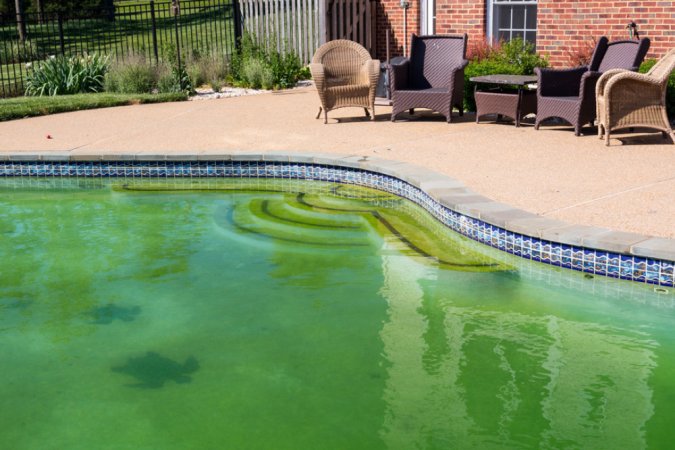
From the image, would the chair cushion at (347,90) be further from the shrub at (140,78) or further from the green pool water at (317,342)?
the shrub at (140,78)

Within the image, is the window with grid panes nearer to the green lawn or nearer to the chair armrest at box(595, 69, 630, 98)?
the chair armrest at box(595, 69, 630, 98)

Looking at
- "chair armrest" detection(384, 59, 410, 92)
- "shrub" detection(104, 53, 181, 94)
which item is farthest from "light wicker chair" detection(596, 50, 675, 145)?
"shrub" detection(104, 53, 181, 94)

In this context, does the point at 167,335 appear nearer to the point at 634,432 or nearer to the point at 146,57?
the point at 634,432

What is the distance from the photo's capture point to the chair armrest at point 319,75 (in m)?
8.24

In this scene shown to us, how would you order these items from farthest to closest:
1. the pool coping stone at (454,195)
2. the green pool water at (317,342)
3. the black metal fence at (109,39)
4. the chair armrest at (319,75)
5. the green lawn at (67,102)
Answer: the black metal fence at (109,39)
the green lawn at (67,102)
the chair armrest at (319,75)
the pool coping stone at (454,195)
the green pool water at (317,342)

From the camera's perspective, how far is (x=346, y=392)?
2.99 meters

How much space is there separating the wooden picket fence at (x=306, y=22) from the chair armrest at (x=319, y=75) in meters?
4.52

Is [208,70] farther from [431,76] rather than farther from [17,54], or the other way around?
[17,54]

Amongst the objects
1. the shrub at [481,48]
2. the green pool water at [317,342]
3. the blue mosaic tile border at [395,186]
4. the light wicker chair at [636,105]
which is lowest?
the green pool water at [317,342]

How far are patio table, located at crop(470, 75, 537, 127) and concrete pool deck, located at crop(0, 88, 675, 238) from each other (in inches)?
6.7

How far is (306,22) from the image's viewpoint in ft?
42.5

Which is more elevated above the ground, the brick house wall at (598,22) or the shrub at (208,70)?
the brick house wall at (598,22)

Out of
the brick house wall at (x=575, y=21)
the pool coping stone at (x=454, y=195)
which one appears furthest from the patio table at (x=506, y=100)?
the pool coping stone at (x=454, y=195)

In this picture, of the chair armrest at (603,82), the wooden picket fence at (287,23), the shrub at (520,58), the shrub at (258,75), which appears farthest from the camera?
the wooden picket fence at (287,23)
